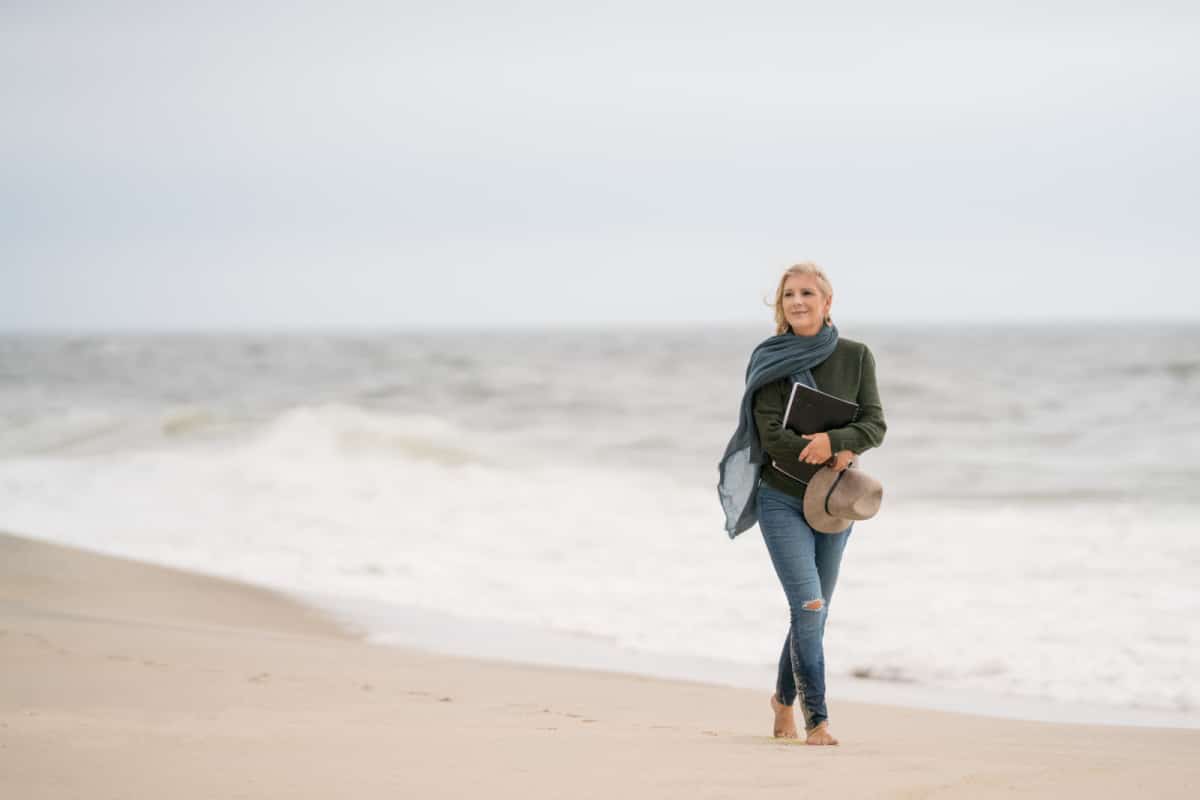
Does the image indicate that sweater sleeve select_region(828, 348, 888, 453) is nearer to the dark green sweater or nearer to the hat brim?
the dark green sweater

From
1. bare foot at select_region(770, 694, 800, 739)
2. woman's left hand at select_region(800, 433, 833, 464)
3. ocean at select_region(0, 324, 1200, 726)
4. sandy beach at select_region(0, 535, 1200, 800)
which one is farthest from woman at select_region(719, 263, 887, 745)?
ocean at select_region(0, 324, 1200, 726)

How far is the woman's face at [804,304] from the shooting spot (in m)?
4.14

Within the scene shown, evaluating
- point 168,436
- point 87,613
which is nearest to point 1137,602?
point 87,613

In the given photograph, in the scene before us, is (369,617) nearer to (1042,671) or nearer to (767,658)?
(767,658)

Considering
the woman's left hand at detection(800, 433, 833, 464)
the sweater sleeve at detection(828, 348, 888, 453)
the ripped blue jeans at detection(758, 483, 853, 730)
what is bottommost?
the ripped blue jeans at detection(758, 483, 853, 730)

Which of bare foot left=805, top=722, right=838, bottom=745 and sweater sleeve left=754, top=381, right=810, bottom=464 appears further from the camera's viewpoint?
bare foot left=805, top=722, right=838, bottom=745

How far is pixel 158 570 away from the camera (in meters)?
9.34

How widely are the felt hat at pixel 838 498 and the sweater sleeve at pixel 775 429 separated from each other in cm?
13

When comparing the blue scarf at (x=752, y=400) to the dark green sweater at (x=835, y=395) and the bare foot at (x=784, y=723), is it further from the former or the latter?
the bare foot at (x=784, y=723)

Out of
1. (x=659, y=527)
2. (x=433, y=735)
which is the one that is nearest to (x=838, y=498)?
(x=433, y=735)

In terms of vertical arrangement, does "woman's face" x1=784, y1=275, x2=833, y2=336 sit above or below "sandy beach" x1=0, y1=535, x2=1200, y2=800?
above

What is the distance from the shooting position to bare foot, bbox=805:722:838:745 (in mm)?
4246

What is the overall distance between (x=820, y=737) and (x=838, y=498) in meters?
0.96

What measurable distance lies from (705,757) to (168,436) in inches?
840
